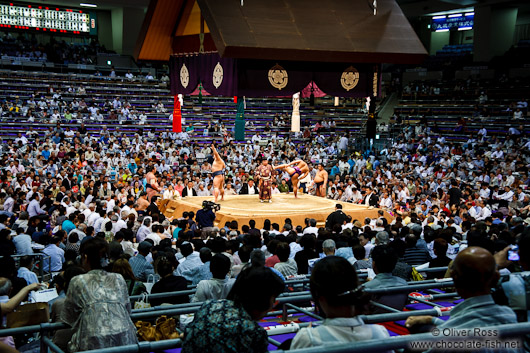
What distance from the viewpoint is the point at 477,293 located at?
1579 millimetres

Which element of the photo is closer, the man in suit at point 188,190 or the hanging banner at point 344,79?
the hanging banner at point 344,79

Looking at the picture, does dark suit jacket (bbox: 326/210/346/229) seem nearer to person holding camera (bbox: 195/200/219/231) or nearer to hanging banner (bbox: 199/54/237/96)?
person holding camera (bbox: 195/200/219/231)

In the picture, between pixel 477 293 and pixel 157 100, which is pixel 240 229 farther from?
pixel 157 100

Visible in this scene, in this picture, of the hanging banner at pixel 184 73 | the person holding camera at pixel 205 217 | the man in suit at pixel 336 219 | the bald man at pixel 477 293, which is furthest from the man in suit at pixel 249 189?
the bald man at pixel 477 293

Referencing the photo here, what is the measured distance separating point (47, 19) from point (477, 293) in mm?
20233

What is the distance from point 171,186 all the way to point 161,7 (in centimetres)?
321

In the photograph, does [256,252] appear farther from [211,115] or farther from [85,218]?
[211,115]

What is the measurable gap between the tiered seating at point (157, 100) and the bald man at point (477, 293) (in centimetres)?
1332

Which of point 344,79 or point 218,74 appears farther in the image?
point 344,79

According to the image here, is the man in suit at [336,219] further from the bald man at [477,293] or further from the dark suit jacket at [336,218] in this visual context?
the bald man at [477,293]

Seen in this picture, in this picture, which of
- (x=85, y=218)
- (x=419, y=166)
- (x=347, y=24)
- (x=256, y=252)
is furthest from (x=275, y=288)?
(x=419, y=166)

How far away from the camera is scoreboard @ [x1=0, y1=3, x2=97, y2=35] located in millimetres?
18234

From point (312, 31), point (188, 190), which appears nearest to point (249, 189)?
point (188, 190)

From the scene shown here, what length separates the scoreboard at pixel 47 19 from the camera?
18234mm
